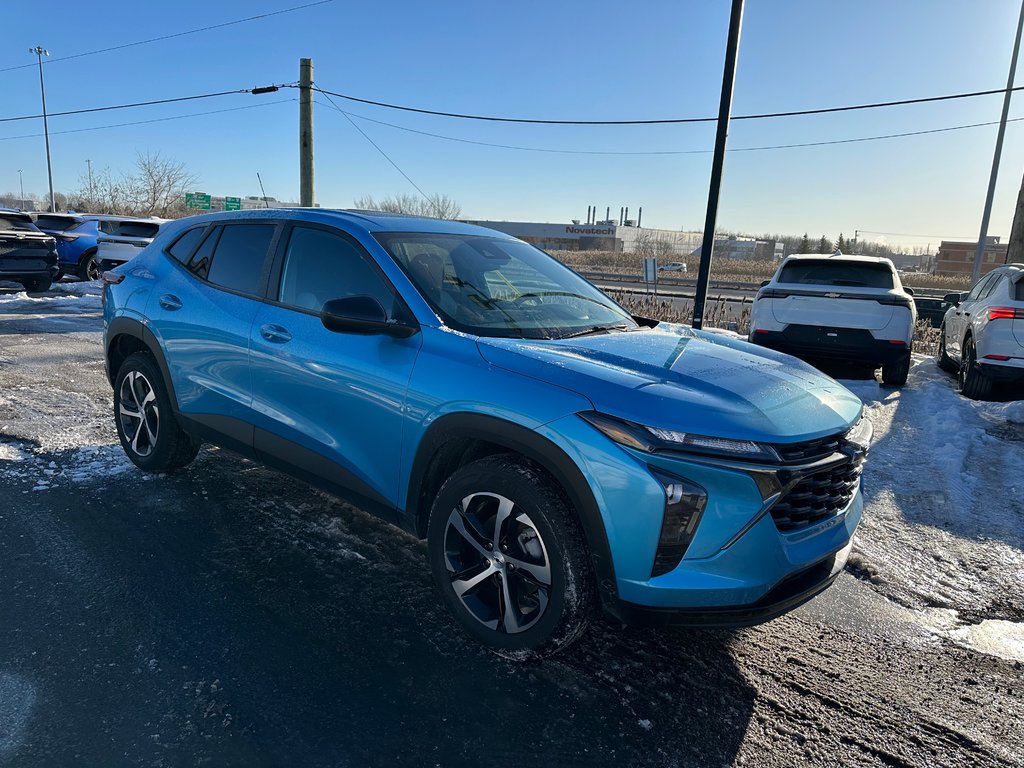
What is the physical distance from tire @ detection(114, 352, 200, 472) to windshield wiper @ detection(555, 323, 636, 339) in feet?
8.68

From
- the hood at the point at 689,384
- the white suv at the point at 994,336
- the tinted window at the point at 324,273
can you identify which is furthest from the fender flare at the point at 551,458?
the white suv at the point at 994,336

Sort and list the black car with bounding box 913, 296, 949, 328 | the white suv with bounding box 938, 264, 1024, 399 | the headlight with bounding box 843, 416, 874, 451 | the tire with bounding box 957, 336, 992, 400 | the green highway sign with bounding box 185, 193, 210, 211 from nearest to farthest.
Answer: the headlight with bounding box 843, 416, 874, 451 < the white suv with bounding box 938, 264, 1024, 399 < the tire with bounding box 957, 336, 992, 400 < the black car with bounding box 913, 296, 949, 328 < the green highway sign with bounding box 185, 193, 210, 211

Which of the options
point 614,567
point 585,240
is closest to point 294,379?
point 614,567

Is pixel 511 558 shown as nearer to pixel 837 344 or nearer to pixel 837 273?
pixel 837 344

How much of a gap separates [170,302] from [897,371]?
26.0ft

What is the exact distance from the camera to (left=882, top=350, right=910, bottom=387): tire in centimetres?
802

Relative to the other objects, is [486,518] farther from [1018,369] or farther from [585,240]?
[585,240]

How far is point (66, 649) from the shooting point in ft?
8.63

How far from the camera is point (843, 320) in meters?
7.92

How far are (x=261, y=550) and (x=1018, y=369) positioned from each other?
7.49m

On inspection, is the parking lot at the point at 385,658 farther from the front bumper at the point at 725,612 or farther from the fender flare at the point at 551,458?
the fender flare at the point at 551,458

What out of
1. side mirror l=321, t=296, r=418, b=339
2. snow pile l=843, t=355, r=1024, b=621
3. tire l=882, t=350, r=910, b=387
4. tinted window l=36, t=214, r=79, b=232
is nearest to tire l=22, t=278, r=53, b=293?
tinted window l=36, t=214, r=79, b=232

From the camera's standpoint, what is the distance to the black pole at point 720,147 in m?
9.09

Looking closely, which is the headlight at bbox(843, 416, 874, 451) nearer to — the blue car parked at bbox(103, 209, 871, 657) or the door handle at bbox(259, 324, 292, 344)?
the blue car parked at bbox(103, 209, 871, 657)
